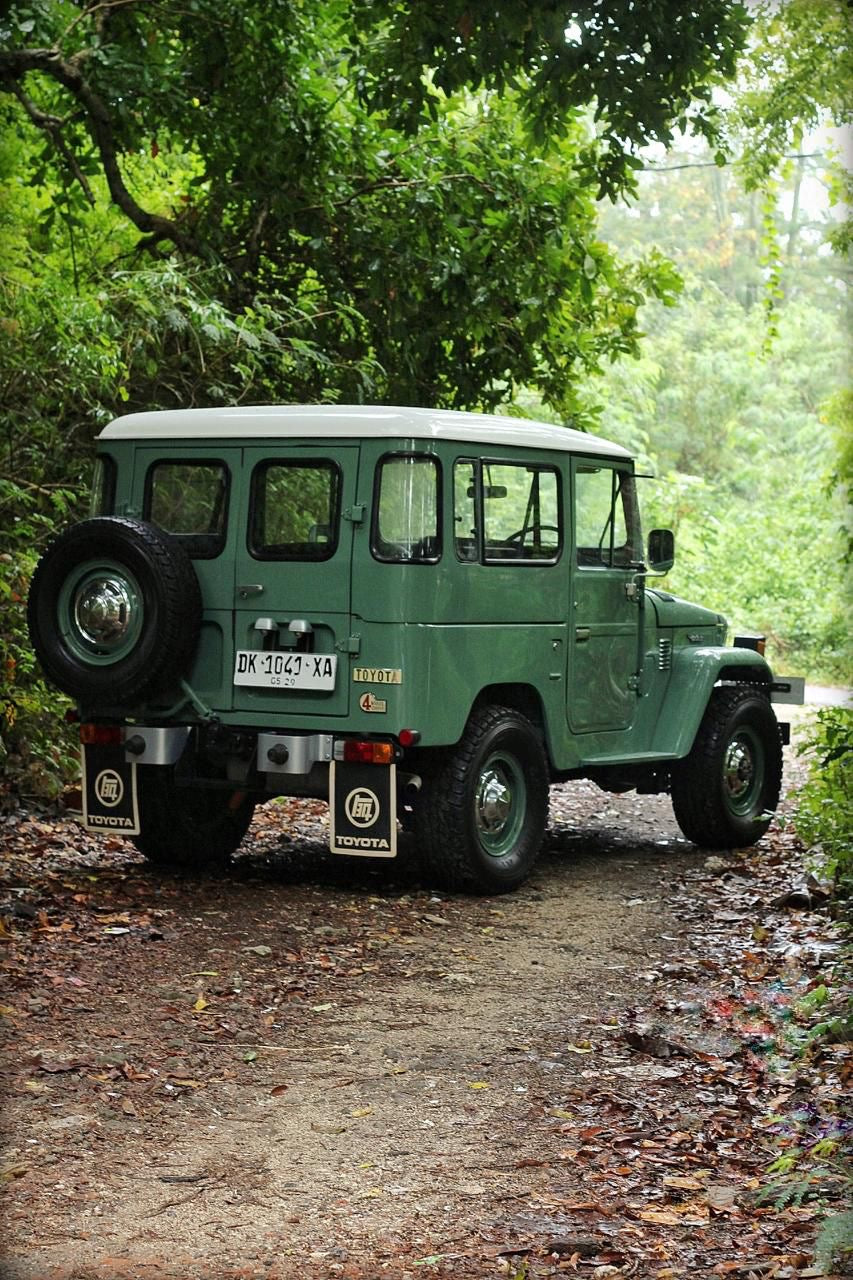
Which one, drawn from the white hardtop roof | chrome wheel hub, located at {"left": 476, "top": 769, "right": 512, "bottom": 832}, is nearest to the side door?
the white hardtop roof

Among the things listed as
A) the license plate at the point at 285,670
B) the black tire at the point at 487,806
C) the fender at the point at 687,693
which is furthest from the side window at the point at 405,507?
the fender at the point at 687,693

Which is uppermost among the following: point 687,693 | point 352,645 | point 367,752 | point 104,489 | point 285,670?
point 104,489

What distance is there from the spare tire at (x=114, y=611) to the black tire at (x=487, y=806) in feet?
4.66

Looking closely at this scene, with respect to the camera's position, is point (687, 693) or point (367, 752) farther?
point (687, 693)

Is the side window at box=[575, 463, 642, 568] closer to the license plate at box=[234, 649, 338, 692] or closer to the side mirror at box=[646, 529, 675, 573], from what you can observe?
the side mirror at box=[646, 529, 675, 573]

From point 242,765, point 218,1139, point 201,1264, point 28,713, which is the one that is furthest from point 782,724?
point 201,1264

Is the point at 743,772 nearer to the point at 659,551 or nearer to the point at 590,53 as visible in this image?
the point at 659,551

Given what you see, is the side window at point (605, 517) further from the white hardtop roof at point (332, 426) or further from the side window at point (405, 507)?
the side window at point (405, 507)

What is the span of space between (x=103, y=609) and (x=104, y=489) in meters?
1.02

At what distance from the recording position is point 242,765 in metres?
8.62

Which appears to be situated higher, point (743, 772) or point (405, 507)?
point (405, 507)

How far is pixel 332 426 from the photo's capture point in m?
8.43

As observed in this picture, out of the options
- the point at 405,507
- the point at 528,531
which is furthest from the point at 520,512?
the point at 405,507

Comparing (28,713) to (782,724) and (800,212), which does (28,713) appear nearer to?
(782,724)
